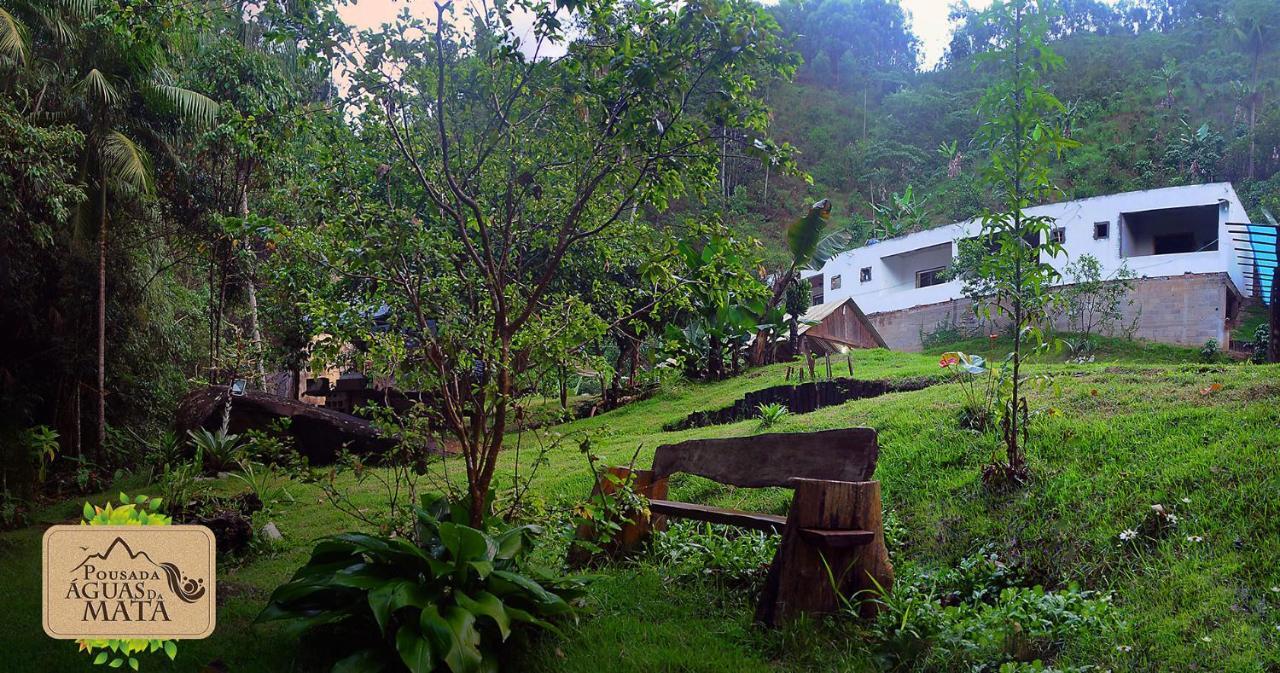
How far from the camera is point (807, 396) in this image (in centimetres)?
963

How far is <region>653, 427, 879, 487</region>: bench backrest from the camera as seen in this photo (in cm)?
386

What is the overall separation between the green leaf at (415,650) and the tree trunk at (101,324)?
8996 millimetres

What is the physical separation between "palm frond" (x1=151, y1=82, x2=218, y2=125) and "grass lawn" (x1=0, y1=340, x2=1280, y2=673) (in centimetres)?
567

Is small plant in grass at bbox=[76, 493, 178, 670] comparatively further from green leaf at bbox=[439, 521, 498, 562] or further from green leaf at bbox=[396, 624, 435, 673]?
green leaf at bbox=[439, 521, 498, 562]

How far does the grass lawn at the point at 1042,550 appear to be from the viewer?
312cm

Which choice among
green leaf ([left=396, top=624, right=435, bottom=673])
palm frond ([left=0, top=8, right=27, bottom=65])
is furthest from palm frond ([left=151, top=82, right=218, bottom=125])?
green leaf ([left=396, top=624, right=435, bottom=673])

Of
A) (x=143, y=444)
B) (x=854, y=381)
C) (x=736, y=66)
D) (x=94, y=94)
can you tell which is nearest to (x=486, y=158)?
(x=736, y=66)

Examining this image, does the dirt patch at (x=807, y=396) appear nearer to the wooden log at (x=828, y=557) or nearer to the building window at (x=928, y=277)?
the wooden log at (x=828, y=557)

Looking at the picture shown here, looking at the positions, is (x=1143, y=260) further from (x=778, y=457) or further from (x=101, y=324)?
(x=101, y=324)

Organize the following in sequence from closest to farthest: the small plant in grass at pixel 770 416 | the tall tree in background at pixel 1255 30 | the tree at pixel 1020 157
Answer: the tree at pixel 1020 157
the small plant in grass at pixel 770 416
the tall tree in background at pixel 1255 30

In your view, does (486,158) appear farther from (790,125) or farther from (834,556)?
(790,125)

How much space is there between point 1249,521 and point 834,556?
1972mm

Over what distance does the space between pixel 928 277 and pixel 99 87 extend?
2160 centimetres

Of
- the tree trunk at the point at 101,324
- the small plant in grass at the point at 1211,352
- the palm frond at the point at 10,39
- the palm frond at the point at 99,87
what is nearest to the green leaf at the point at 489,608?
the palm frond at the point at 10,39
